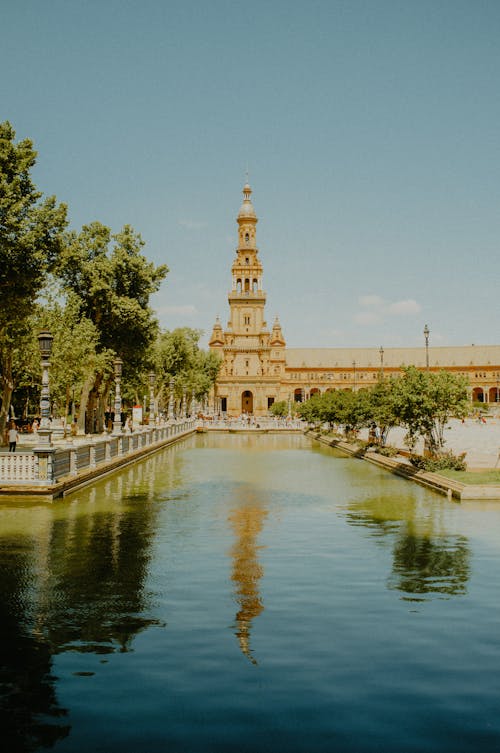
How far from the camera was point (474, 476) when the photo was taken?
80.0 feet

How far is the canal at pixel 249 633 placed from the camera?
6469 mm

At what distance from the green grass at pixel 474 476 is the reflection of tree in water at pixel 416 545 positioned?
2.42 meters

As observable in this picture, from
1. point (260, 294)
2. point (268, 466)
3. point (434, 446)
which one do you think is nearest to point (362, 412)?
point (268, 466)

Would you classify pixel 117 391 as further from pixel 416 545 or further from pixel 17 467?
pixel 416 545

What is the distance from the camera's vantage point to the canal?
6.47 m

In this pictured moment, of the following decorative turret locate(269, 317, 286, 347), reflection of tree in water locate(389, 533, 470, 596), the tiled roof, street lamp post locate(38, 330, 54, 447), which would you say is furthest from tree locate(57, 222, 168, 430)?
the tiled roof

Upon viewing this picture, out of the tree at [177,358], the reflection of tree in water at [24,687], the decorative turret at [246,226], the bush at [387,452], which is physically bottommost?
the reflection of tree in water at [24,687]

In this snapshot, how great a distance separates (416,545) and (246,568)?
420cm

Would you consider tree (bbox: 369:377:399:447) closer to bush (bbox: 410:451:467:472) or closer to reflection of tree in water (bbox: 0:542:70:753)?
bush (bbox: 410:451:467:472)

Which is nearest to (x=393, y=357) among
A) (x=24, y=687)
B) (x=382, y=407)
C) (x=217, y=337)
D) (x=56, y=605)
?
(x=217, y=337)

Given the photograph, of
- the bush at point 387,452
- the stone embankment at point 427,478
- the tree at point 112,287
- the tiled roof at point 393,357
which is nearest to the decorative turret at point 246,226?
the tiled roof at point 393,357

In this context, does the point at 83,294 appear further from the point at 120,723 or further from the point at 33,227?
the point at 120,723

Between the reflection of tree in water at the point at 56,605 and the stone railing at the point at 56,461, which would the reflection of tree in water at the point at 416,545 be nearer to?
the reflection of tree in water at the point at 56,605

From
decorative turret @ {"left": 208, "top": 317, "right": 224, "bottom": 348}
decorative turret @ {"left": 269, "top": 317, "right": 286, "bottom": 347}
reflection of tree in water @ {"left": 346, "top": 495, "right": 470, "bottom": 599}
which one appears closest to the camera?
reflection of tree in water @ {"left": 346, "top": 495, "right": 470, "bottom": 599}
